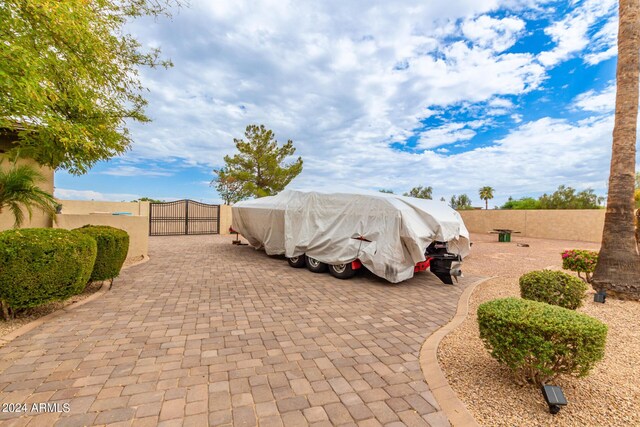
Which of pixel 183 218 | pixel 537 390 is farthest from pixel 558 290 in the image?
pixel 183 218

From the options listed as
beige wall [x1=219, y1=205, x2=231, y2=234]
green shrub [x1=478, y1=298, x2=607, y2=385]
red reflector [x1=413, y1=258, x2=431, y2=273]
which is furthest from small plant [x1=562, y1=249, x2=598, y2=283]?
beige wall [x1=219, y1=205, x2=231, y2=234]

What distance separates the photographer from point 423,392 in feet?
7.56

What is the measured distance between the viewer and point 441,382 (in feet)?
7.95

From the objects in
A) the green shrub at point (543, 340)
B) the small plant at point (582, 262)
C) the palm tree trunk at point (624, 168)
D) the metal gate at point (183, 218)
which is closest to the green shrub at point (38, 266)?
the green shrub at point (543, 340)

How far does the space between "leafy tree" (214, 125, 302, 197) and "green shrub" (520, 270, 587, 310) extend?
1852 centimetres

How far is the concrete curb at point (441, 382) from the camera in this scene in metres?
1.98

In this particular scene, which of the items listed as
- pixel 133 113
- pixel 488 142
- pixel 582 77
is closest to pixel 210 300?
pixel 133 113

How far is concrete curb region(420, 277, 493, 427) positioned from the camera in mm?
1984

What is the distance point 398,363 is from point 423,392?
1.53ft

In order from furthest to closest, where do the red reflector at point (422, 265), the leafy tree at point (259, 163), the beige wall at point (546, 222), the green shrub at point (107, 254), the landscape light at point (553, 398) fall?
the leafy tree at point (259, 163) → the beige wall at point (546, 222) → the red reflector at point (422, 265) → the green shrub at point (107, 254) → the landscape light at point (553, 398)

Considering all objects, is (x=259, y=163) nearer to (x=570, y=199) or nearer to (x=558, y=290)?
(x=558, y=290)

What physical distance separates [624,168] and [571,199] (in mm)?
33032

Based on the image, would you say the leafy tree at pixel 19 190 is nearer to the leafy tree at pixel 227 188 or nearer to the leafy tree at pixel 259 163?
the leafy tree at pixel 259 163

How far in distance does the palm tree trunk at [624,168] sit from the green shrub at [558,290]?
64.3 inches
